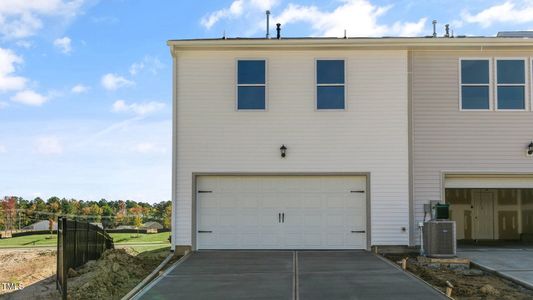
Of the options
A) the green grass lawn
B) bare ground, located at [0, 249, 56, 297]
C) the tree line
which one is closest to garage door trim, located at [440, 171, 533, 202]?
bare ground, located at [0, 249, 56, 297]

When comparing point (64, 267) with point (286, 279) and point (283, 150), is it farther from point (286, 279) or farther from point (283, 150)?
point (283, 150)

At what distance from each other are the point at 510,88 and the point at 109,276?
1119 cm

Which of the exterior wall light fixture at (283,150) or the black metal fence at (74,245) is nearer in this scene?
the black metal fence at (74,245)

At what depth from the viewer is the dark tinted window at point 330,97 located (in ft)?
44.8

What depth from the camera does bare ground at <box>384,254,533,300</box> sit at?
8.41m

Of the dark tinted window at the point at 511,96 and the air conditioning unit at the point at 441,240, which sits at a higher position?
the dark tinted window at the point at 511,96

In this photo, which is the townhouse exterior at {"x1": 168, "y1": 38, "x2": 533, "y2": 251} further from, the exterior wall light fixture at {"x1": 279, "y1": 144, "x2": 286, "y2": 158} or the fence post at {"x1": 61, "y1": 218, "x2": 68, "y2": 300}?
the fence post at {"x1": 61, "y1": 218, "x2": 68, "y2": 300}

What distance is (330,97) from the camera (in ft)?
44.8

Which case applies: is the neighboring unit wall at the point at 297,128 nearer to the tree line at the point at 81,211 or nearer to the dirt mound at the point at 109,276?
the dirt mound at the point at 109,276

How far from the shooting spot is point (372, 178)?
13.5 metres

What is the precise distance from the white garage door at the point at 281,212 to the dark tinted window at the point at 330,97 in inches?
75.9

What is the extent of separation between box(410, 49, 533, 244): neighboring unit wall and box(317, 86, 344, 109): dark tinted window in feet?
6.44

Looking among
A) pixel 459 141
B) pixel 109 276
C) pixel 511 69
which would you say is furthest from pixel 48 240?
pixel 511 69

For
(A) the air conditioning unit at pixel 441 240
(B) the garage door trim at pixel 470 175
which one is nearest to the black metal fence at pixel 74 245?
(A) the air conditioning unit at pixel 441 240
